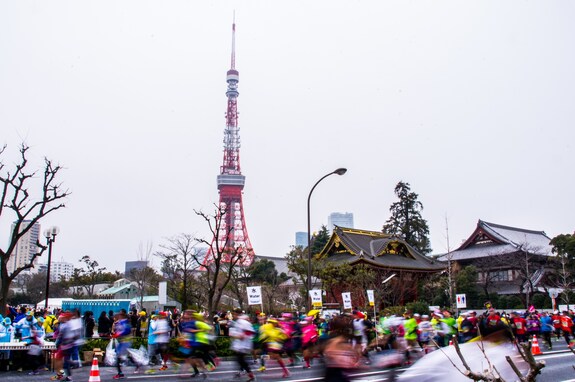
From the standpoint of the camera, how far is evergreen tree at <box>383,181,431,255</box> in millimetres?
A: 66938

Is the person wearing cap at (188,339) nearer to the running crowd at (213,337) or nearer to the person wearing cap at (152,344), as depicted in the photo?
the running crowd at (213,337)

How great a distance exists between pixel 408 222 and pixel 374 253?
23.9 meters

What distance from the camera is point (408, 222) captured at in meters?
67.6

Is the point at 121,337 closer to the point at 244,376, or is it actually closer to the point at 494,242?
the point at 244,376

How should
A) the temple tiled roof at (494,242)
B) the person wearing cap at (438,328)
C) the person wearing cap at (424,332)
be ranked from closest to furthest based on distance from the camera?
1. the person wearing cap at (424,332)
2. the person wearing cap at (438,328)
3. the temple tiled roof at (494,242)

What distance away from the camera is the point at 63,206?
85.5 feet

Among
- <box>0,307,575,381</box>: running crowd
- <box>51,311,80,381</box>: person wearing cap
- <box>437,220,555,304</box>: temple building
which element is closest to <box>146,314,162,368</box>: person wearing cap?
<box>0,307,575,381</box>: running crowd

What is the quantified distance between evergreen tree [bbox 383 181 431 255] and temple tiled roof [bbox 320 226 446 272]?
18629 millimetres

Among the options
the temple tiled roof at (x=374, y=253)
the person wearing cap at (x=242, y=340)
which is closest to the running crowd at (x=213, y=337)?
the person wearing cap at (x=242, y=340)

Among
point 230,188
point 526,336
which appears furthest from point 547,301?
point 230,188

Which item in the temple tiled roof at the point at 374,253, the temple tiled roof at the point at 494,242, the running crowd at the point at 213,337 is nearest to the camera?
the running crowd at the point at 213,337

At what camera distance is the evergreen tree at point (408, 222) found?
220 ft

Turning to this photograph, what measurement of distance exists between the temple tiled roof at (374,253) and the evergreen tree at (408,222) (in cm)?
1863

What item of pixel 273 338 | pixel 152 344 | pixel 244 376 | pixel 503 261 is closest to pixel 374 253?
pixel 503 261
